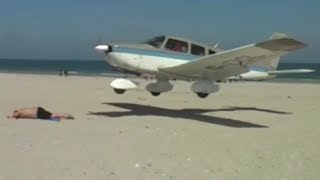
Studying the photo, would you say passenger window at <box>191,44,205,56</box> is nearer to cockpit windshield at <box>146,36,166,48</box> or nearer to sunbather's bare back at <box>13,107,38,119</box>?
cockpit windshield at <box>146,36,166,48</box>

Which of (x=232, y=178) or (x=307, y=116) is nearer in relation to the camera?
(x=232, y=178)

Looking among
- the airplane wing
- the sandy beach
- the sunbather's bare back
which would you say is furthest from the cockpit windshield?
the sunbather's bare back

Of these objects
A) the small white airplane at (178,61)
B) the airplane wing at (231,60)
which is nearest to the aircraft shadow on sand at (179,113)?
the small white airplane at (178,61)

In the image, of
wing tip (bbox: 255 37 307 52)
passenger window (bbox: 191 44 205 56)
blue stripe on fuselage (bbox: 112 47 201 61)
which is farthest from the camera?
passenger window (bbox: 191 44 205 56)

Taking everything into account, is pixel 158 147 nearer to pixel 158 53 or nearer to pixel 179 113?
pixel 179 113

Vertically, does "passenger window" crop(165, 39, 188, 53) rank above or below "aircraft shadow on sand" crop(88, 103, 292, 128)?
above

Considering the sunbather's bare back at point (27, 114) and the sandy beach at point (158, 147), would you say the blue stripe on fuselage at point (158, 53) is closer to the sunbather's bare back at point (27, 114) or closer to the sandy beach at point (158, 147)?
the sandy beach at point (158, 147)

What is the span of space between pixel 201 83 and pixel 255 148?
7.84m

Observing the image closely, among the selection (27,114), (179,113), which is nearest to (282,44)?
(179,113)

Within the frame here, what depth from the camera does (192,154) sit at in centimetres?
813

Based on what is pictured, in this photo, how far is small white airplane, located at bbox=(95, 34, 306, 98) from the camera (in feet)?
51.2

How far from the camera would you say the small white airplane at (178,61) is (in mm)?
15617

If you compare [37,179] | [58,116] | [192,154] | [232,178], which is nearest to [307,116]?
[58,116]

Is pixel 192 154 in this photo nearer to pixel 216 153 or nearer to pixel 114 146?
pixel 216 153
